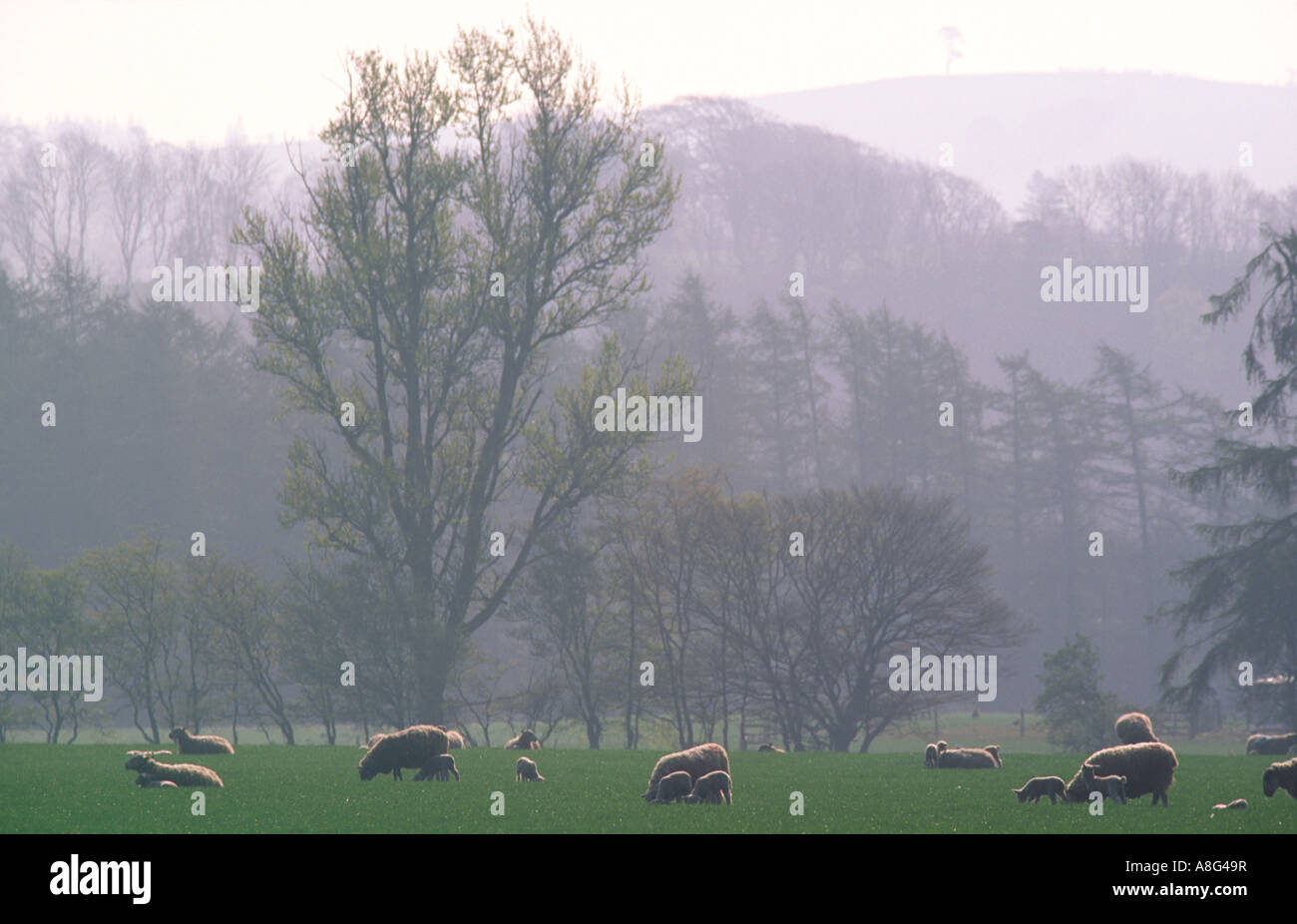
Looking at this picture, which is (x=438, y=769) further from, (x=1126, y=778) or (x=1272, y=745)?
(x=1272, y=745)

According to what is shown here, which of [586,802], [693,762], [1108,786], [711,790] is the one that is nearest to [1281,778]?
[1108,786]

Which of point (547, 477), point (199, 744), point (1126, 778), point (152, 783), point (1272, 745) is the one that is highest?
point (547, 477)

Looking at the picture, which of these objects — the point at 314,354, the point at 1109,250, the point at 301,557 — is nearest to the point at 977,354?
the point at 1109,250

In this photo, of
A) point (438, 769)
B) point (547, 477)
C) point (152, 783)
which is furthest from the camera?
point (547, 477)

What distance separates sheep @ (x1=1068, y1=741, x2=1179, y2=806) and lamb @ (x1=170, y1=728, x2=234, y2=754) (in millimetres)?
15085

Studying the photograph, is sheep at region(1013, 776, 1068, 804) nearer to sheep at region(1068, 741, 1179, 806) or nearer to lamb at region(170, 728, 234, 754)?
sheep at region(1068, 741, 1179, 806)

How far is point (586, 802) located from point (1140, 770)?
6338 millimetres

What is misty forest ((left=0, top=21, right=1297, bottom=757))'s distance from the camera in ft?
118

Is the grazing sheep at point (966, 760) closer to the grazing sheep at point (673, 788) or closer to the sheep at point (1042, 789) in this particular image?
the sheep at point (1042, 789)

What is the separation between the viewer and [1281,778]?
46.0 ft

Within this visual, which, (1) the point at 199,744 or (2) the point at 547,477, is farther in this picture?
(2) the point at 547,477

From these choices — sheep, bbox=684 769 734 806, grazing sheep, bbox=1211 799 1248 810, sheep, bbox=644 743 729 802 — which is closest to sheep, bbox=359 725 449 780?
sheep, bbox=644 743 729 802
